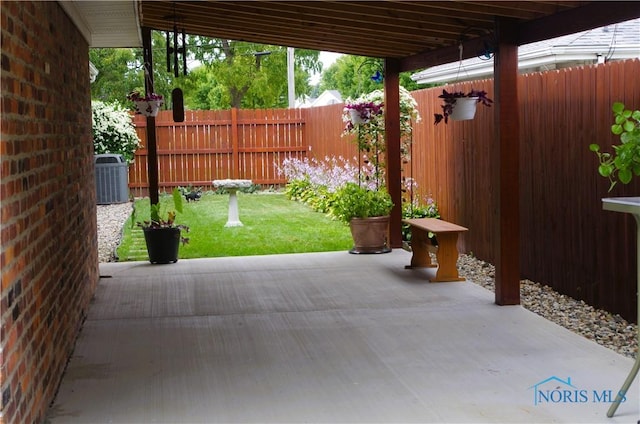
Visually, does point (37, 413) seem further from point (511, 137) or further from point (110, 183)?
point (110, 183)

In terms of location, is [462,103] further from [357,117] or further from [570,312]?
[357,117]

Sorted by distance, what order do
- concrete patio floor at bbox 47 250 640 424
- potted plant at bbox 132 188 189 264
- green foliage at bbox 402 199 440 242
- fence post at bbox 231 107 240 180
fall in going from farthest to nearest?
fence post at bbox 231 107 240 180, green foliage at bbox 402 199 440 242, potted plant at bbox 132 188 189 264, concrete patio floor at bbox 47 250 640 424

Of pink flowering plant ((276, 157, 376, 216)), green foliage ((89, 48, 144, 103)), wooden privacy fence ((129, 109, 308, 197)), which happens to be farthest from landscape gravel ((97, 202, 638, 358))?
green foliage ((89, 48, 144, 103))

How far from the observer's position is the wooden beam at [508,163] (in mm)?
7027

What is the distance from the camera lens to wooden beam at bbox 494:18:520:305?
7.03m

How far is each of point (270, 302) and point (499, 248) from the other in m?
2.05

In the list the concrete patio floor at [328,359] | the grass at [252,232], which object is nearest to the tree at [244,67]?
the grass at [252,232]

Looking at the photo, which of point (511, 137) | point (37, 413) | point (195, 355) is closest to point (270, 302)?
point (195, 355)

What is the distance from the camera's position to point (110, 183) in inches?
646

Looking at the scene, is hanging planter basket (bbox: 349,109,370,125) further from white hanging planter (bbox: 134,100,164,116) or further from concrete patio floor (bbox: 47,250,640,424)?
concrete patio floor (bbox: 47,250,640,424)

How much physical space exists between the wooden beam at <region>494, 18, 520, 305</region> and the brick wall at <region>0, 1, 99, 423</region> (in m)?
3.47

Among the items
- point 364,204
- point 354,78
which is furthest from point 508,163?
point 354,78

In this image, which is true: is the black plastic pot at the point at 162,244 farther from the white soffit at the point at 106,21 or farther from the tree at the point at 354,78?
the tree at the point at 354,78

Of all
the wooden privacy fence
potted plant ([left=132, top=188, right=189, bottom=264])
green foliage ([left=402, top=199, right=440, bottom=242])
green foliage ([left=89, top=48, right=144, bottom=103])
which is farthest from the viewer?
green foliage ([left=89, top=48, right=144, bottom=103])
